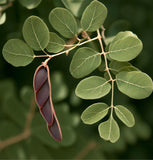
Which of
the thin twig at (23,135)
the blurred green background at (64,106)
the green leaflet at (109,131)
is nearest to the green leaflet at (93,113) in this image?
the green leaflet at (109,131)

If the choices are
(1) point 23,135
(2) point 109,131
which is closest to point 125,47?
(2) point 109,131

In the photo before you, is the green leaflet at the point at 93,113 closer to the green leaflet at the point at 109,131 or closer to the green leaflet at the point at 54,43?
the green leaflet at the point at 109,131

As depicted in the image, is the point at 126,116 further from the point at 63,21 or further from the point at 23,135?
the point at 23,135

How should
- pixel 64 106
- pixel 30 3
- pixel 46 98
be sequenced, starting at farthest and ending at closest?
pixel 64 106
pixel 30 3
pixel 46 98

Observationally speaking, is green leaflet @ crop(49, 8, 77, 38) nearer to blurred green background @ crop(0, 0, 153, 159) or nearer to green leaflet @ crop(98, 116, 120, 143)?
green leaflet @ crop(98, 116, 120, 143)

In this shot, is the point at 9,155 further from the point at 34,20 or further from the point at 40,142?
the point at 34,20

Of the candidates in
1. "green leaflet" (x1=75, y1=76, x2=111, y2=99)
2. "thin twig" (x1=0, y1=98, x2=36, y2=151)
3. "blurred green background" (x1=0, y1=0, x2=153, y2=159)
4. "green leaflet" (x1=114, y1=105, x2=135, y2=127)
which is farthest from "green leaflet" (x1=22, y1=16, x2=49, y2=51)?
"thin twig" (x1=0, y1=98, x2=36, y2=151)

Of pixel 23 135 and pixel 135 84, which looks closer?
pixel 135 84
